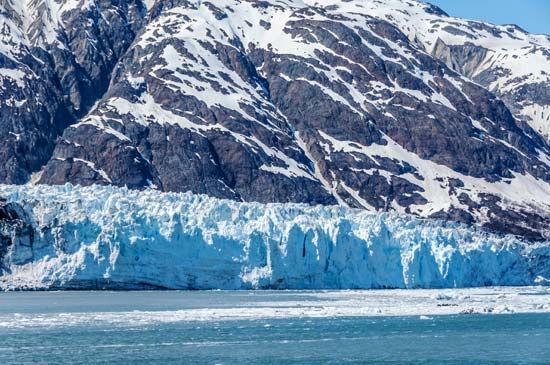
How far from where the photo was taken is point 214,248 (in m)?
109

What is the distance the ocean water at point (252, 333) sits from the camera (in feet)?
193

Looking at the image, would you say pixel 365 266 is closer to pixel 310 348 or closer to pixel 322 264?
pixel 322 264

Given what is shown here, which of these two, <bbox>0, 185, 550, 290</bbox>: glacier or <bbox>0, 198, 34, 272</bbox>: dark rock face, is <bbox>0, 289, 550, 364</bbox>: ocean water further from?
<bbox>0, 198, 34, 272</bbox>: dark rock face

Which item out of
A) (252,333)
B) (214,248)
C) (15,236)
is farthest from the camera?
Answer: (214,248)

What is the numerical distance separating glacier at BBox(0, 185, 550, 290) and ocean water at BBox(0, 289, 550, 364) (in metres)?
7.24

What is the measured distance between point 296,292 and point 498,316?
105 ft

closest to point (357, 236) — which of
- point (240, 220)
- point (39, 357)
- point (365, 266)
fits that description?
point (365, 266)

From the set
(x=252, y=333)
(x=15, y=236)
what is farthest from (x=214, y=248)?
(x=252, y=333)

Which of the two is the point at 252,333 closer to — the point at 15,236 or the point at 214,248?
the point at 214,248

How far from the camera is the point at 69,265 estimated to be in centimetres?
10431

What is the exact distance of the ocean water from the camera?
58688 millimetres

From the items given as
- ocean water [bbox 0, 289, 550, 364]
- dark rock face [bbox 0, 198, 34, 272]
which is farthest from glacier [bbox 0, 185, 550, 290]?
ocean water [bbox 0, 289, 550, 364]

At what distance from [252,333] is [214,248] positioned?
40.4 metres

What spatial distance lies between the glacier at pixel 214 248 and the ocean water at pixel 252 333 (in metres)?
7.24
